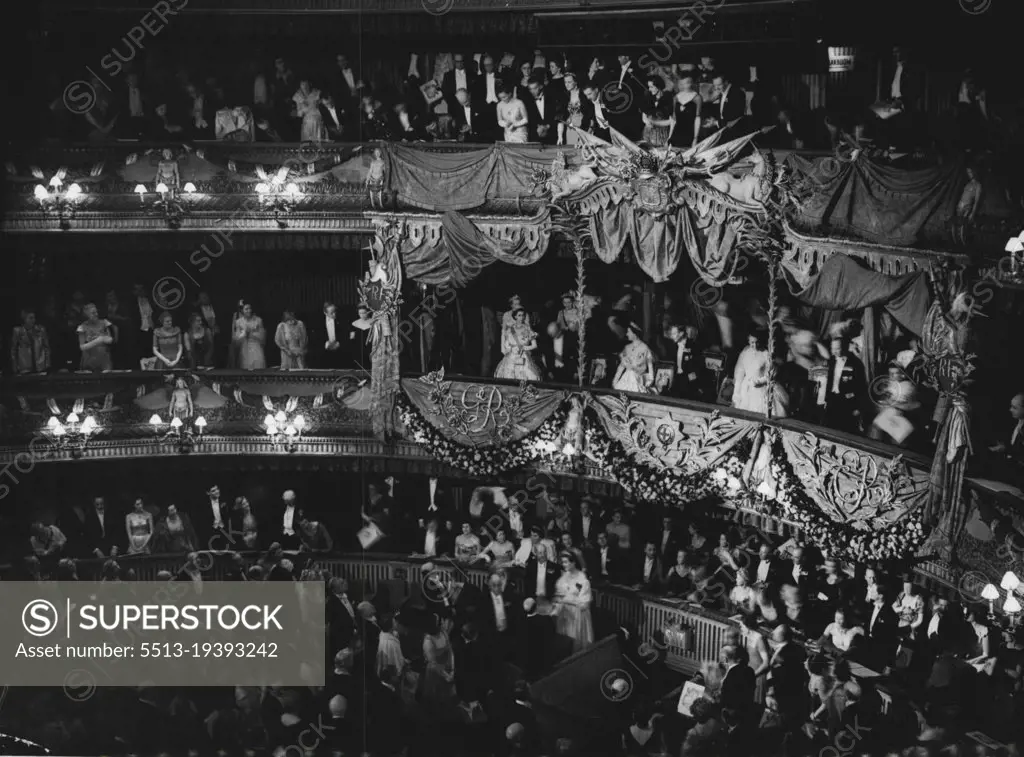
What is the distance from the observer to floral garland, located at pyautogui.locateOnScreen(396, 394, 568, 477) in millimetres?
29203

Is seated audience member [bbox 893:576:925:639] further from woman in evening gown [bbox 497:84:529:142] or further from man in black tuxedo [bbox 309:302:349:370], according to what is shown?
man in black tuxedo [bbox 309:302:349:370]

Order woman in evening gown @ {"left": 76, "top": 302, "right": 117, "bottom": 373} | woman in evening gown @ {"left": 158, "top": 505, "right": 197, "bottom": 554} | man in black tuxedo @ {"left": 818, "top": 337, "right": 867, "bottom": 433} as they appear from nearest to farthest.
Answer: man in black tuxedo @ {"left": 818, "top": 337, "right": 867, "bottom": 433}
woman in evening gown @ {"left": 158, "top": 505, "right": 197, "bottom": 554}
woman in evening gown @ {"left": 76, "top": 302, "right": 117, "bottom": 373}

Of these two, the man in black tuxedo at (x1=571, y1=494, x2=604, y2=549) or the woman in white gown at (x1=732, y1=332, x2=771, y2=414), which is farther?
the man in black tuxedo at (x1=571, y1=494, x2=604, y2=549)

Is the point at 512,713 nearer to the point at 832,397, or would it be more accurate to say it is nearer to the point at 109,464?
A: the point at 832,397

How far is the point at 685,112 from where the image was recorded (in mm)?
27688

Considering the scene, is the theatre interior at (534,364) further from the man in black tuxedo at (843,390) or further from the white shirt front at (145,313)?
the white shirt front at (145,313)

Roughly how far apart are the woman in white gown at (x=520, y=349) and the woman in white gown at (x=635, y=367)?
1.93m

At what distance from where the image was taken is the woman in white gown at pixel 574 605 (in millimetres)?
27641

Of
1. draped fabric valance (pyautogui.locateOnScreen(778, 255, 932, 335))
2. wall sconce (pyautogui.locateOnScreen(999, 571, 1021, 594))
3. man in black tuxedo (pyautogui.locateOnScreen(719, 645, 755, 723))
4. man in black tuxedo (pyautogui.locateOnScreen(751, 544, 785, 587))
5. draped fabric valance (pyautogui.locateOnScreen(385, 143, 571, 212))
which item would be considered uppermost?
draped fabric valance (pyautogui.locateOnScreen(385, 143, 571, 212))

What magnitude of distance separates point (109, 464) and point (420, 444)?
6589mm

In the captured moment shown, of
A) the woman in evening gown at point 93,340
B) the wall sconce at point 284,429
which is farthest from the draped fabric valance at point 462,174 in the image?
the woman in evening gown at point 93,340

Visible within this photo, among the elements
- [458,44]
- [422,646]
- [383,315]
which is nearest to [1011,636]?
[422,646]

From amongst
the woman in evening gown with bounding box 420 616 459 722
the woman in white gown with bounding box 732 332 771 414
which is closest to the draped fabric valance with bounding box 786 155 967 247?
the woman in white gown with bounding box 732 332 771 414

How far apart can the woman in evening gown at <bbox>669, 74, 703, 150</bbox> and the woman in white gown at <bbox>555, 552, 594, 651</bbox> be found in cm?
789
